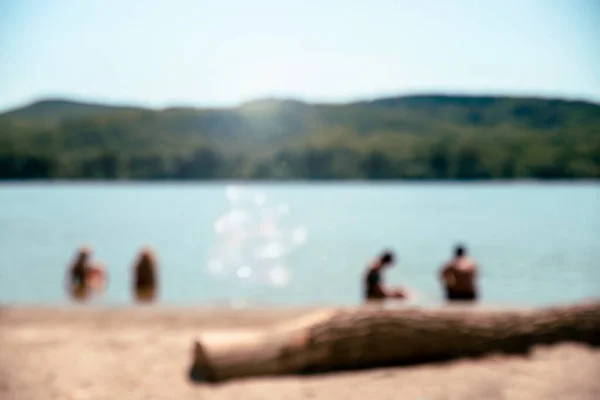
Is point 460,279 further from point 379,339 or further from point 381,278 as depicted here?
point 379,339

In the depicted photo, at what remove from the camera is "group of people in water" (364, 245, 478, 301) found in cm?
897

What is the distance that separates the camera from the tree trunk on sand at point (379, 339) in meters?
5.63

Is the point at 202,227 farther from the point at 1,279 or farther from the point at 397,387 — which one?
the point at 397,387

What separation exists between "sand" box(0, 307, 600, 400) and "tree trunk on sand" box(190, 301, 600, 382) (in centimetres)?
14

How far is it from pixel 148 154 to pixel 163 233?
6474 cm

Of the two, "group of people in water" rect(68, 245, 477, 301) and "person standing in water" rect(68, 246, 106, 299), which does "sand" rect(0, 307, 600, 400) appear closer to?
"group of people in water" rect(68, 245, 477, 301)

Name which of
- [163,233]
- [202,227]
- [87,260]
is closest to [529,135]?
[202,227]

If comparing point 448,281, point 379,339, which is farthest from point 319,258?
point 379,339

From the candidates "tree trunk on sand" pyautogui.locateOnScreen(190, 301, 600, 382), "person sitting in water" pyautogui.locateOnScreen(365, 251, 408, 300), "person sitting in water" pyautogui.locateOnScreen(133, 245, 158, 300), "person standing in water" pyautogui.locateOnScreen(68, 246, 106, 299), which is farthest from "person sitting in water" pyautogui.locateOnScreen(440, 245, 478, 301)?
"person standing in water" pyautogui.locateOnScreen(68, 246, 106, 299)

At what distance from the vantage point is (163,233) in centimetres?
5741

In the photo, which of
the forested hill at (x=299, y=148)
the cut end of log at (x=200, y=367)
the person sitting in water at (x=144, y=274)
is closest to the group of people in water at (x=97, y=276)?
the person sitting in water at (x=144, y=274)

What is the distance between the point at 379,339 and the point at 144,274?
20.0 feet

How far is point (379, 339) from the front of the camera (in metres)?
5.90

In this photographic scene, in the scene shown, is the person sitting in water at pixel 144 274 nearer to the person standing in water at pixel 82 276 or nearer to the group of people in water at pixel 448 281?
the person standing in water at pixel 82 276
